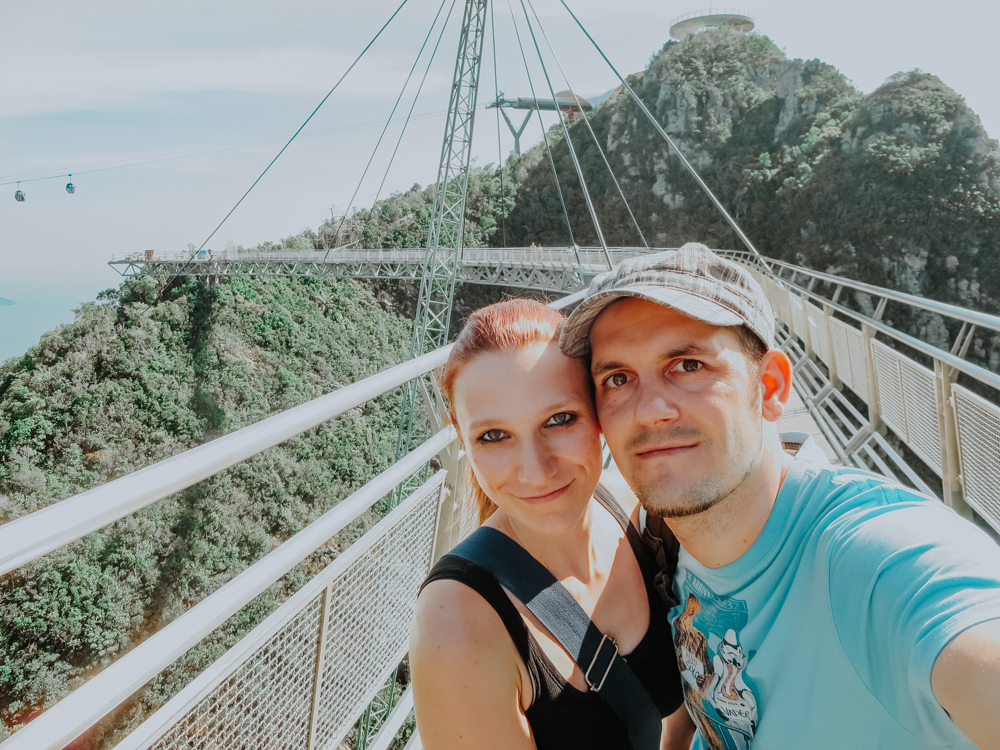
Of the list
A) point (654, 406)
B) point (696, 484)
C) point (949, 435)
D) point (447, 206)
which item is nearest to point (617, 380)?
point (654, 406)

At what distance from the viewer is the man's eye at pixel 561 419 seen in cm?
96

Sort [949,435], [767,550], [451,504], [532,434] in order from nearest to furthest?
[767,550]
[532,434]
[451,504]
[949,435]

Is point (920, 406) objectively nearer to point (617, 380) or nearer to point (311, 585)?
point (617, 380)

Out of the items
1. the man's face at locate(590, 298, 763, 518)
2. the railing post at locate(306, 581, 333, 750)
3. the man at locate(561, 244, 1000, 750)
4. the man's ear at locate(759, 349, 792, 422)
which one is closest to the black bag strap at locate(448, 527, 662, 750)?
the man at locate(561, 244, 1000, 750)

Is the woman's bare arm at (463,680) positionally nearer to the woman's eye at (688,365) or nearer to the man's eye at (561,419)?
the man's eye at (561,419)

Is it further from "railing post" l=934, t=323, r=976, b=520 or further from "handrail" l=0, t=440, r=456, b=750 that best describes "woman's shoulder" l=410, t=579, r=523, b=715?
"railing post" l=934, t=323, r=976, b=520

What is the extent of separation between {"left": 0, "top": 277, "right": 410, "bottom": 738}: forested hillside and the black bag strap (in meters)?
16.9

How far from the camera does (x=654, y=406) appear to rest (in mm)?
872

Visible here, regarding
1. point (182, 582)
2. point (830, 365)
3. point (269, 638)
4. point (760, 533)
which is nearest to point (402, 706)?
point (269, 638)

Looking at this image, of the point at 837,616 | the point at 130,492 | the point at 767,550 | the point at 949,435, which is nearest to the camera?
the point at 130,492

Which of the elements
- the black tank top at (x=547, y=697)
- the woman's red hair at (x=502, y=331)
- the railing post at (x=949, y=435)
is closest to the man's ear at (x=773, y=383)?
the woman's red hair at (x=502, y=331)

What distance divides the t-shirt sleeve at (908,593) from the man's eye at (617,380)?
1.17 ft

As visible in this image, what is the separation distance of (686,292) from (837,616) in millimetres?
473

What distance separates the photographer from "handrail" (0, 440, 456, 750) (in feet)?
1.70
